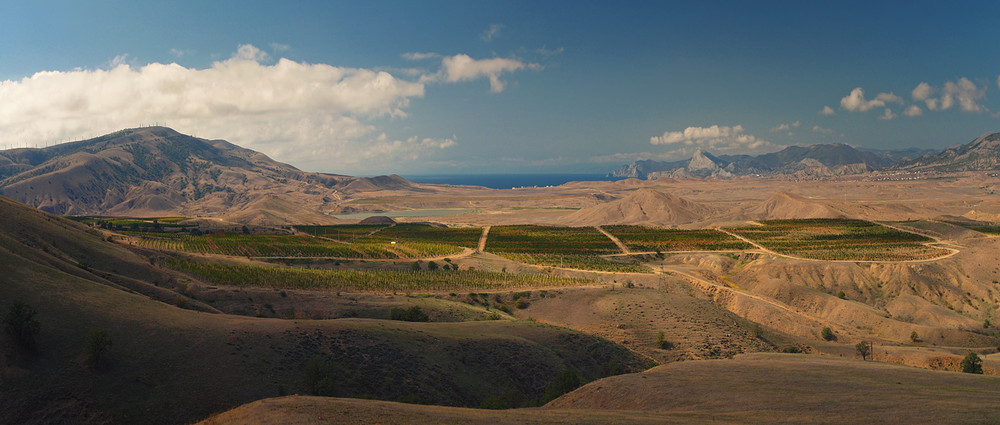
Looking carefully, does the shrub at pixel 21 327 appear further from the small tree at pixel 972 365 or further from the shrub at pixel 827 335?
the shrub at pixel 827 335

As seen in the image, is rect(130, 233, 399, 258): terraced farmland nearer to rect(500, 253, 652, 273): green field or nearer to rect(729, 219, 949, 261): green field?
rect(500, 253, 652, 273): green field

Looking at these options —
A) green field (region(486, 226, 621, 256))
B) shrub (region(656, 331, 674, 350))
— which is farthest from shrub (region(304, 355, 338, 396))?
green field (region(486, 226, 621, 256))

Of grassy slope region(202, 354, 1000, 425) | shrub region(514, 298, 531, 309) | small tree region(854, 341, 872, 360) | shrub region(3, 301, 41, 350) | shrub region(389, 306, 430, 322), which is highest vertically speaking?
shrub region(3, 301, 41, 350)

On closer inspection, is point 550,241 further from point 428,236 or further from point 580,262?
point 428,236

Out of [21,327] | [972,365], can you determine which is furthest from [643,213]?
[21,327]

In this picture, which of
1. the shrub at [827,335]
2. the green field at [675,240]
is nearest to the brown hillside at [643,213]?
the green field at [675,240]
